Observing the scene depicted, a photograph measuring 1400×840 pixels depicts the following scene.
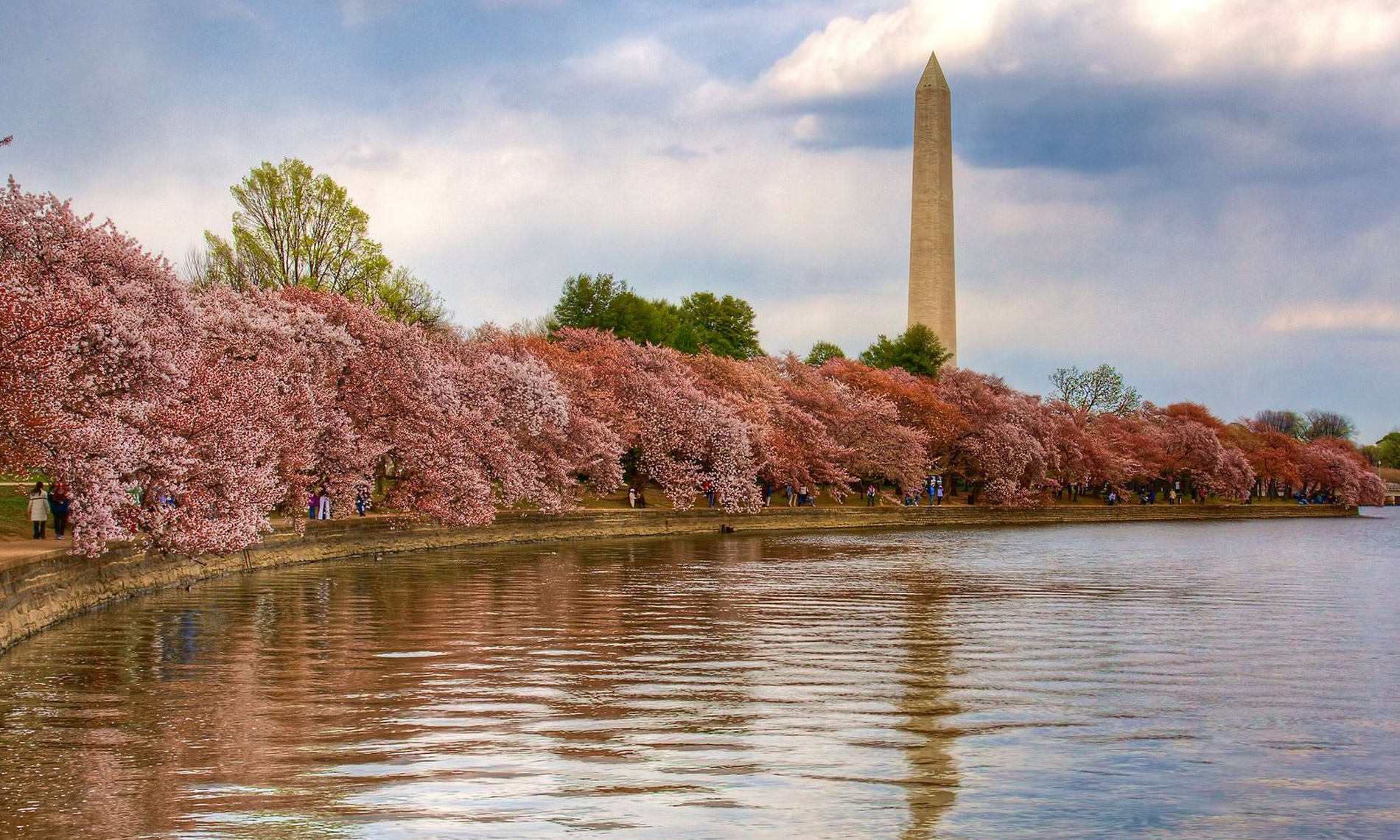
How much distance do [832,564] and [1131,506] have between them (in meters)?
60.8

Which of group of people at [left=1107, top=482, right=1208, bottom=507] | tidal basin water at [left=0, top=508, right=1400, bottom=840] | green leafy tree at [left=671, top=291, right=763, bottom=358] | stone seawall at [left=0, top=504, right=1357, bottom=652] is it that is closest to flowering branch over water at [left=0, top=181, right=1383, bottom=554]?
stone seawall at [left=0, top=504, right=1357, bottom=652]

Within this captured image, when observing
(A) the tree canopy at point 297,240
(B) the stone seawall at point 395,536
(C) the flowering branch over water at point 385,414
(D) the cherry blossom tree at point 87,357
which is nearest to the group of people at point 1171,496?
(C) the flowering branch over water at point 385,414

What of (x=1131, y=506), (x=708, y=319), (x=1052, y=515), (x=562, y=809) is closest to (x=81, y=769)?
(x=562, y=809)

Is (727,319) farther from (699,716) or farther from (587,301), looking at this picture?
(699,716)

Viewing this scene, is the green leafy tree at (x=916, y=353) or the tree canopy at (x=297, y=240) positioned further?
the green leafy tree at (x=916, y=353)

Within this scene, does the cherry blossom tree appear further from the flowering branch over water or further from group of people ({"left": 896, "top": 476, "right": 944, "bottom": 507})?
group of people ({"left": 896, "top": 476, "right": 944, "bottom": 507})

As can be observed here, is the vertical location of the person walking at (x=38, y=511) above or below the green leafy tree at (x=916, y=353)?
below

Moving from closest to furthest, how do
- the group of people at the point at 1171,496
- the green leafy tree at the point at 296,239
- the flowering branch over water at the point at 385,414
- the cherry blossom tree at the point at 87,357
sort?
the cherry blossom tree at the point at 87,357, the flowering branch over water at the point at 385,414, the green leafy tree at the point at 296,239, the group of people at the point at 1171,496

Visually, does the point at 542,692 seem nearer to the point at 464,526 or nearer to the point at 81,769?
the point at 81,769

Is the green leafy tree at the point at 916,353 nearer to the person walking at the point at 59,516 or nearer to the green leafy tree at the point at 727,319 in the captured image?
the green leafy tree at the point at 727,319

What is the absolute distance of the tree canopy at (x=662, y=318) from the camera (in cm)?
10462

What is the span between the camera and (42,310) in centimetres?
2305

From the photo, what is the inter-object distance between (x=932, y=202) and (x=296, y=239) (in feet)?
124

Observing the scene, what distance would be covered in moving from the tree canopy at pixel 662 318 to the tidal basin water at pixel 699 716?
7268cm
